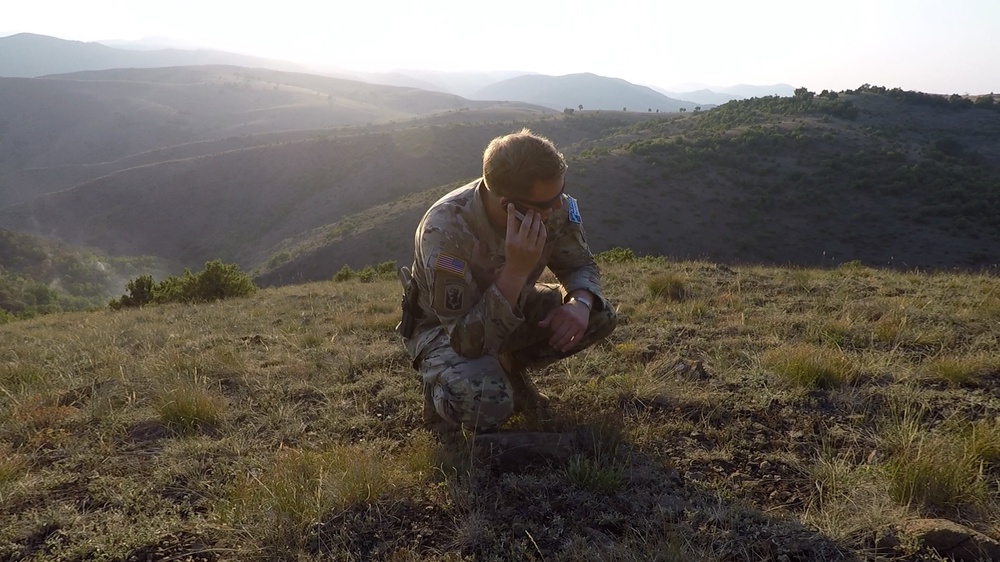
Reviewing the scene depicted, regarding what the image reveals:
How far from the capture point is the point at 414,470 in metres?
2.12

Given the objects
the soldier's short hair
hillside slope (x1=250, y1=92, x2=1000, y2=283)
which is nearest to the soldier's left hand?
the soldier's short hair

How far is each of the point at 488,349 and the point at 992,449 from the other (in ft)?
6.43

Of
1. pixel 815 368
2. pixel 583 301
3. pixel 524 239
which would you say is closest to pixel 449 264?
pixel 524 239

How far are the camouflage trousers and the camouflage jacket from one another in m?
0.07

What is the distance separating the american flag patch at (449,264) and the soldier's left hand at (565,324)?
1.33 ft

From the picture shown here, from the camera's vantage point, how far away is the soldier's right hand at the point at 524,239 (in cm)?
208

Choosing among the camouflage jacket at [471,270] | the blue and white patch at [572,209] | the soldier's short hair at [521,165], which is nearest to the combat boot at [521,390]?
the camouflage jacket at [471,270]

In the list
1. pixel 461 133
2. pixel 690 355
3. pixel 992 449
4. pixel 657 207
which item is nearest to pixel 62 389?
pixel 690 355

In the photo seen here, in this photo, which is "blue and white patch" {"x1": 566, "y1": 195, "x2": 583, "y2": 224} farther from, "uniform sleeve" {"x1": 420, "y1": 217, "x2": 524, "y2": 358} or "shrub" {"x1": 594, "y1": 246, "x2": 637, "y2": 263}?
"shrub" {"x1": 594, "y1": 246, "x2": 637, "y2": 263}

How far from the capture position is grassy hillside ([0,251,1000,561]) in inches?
67.7

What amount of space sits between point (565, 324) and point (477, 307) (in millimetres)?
377

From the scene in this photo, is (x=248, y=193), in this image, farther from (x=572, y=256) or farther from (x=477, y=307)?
(x=477, y=307)

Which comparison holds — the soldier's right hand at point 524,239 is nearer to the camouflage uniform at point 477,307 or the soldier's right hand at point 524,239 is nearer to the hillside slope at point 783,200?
the camouflage uniform at point 477,307

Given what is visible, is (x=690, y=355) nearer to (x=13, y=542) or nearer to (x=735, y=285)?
(x=735, y=285)
